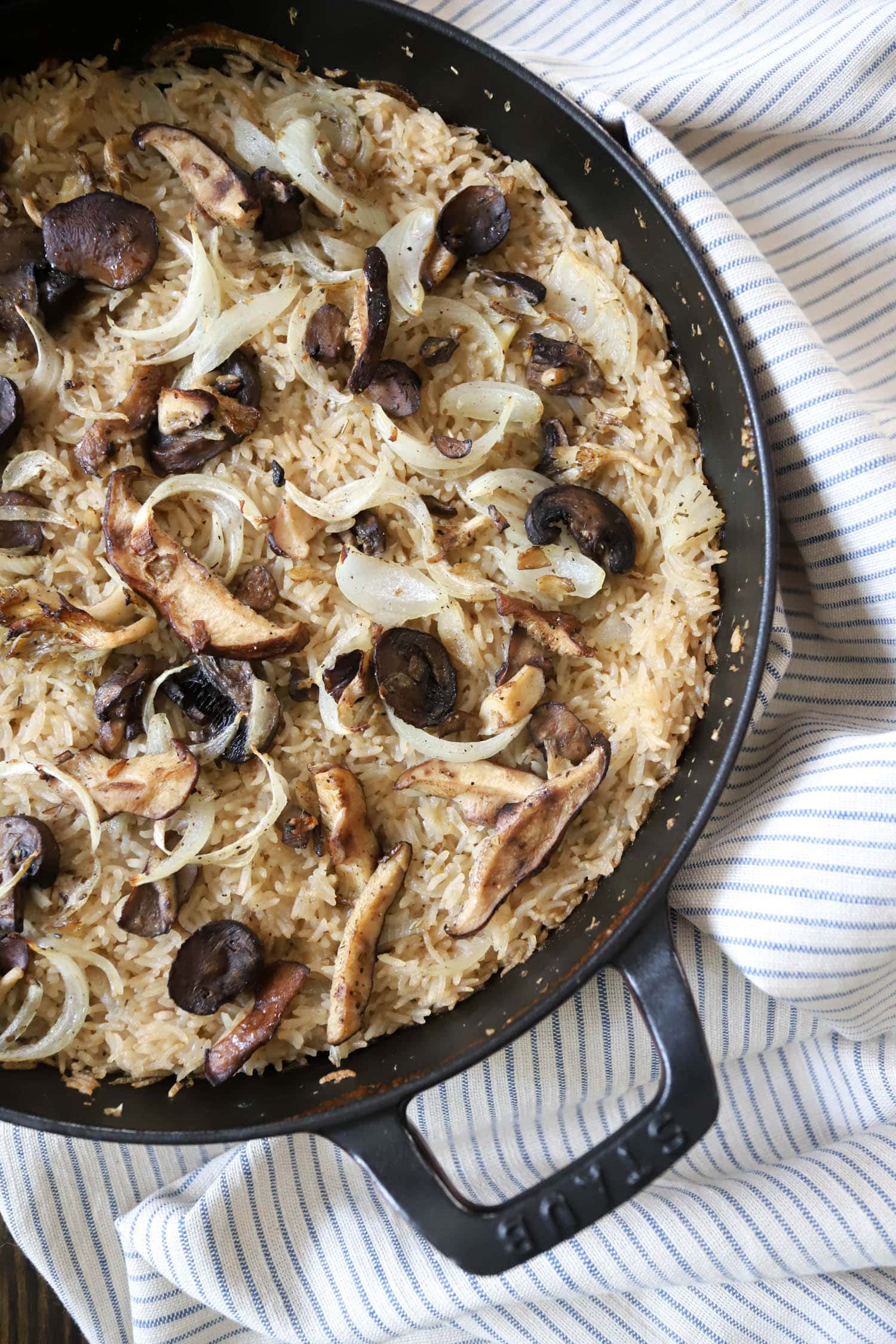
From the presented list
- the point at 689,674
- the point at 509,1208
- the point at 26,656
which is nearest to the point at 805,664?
the point at 689,674

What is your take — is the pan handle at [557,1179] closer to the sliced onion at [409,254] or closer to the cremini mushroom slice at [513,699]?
the cremini mushroom slice at [513,699]

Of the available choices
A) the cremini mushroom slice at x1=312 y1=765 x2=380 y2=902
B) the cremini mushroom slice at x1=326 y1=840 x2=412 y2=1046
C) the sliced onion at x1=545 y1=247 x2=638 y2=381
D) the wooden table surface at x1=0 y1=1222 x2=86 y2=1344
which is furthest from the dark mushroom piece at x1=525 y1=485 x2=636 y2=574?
the wooden table surface at x1=0 y1=1222 x2=86 y2=1344

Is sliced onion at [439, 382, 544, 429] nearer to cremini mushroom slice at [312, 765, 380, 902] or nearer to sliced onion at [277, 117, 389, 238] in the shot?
sliced onion at [277, 117, 389, 238]

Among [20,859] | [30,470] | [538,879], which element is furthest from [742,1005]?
[30,470]

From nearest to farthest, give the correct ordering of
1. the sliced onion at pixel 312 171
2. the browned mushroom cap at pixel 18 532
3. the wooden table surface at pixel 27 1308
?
the browned mushroom cap at pixel 18 532, the sliced onion at pixel 312 171, the wooden table surface at pixel 27 1308

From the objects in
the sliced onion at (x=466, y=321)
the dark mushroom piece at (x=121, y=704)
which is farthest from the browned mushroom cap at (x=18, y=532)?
the sliced onion at (x=466, y=321)
